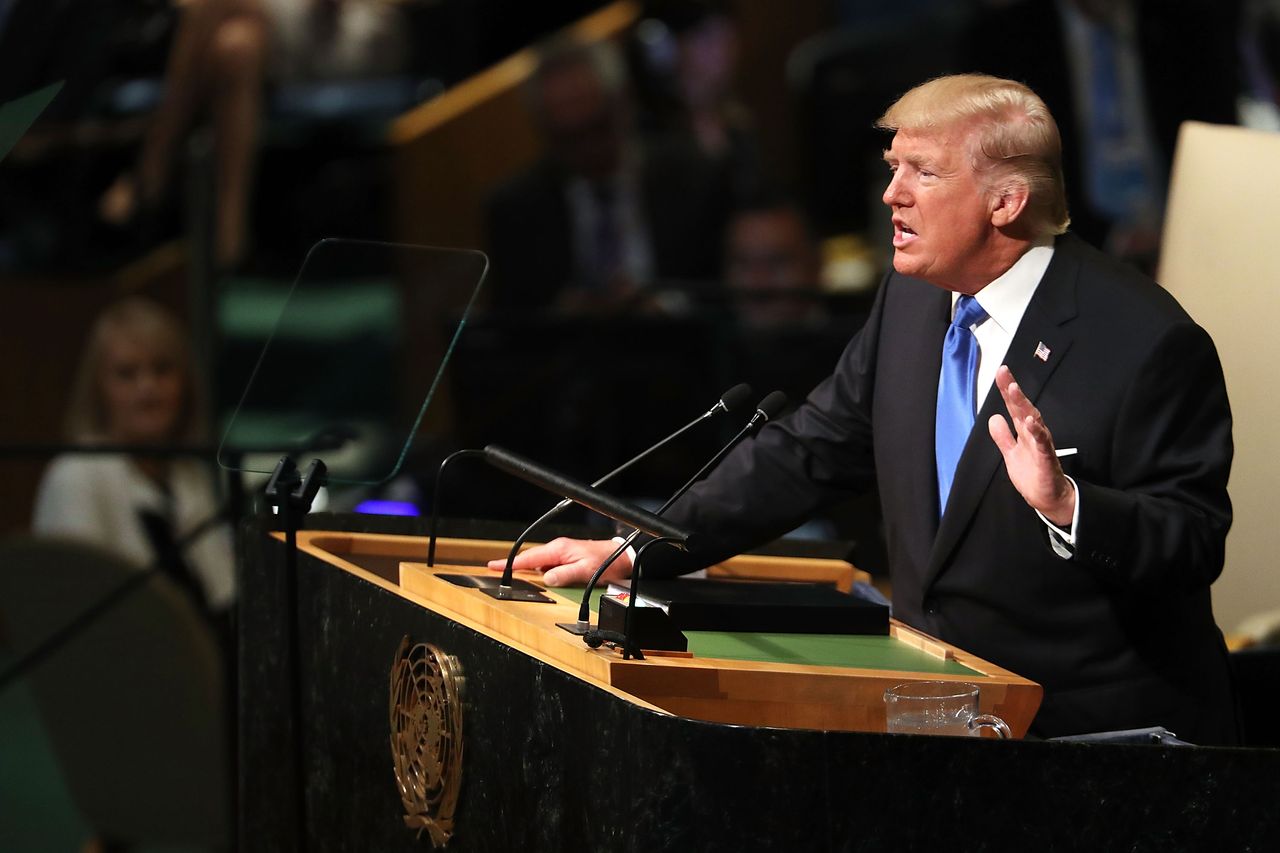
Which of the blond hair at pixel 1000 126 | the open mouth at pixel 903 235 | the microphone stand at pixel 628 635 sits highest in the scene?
the blond hair at pixel 1000 126

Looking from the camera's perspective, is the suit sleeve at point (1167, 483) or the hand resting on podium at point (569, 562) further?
the hand resting on podium at point (569, 562)

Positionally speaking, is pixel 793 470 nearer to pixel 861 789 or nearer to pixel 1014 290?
pixel 1014 290

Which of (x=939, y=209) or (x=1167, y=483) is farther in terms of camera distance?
(x=939, y=209)

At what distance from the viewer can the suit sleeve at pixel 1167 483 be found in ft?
7.13

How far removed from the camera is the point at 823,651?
2.12 metres

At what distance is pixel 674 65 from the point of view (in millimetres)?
6680

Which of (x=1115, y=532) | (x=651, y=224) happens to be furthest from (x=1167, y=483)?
(x=651, y=224)

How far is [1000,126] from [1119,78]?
11.4 ft

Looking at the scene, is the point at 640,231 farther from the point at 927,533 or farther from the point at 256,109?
the point at 927,533

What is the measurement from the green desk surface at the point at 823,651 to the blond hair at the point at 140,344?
376 cm

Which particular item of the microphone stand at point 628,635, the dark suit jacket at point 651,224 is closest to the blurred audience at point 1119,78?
the dark suit jacket at point 651,224

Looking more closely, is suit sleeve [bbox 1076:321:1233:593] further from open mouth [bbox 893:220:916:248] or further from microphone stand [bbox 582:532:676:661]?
microphone stand [bbox 582:532:676:661]

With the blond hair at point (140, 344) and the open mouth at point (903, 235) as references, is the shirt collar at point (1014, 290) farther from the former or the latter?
the blond hair at point (140, 344)

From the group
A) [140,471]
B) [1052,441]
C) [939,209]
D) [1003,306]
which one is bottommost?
[140,471]
